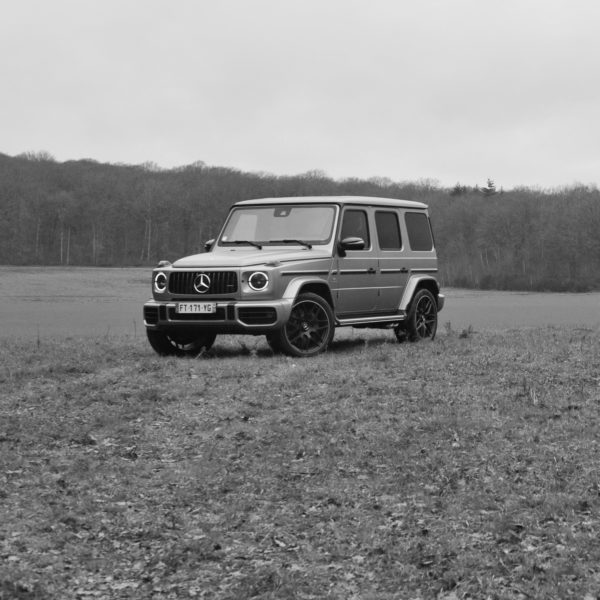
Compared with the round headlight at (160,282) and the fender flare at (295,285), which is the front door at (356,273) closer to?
the fender flare at (295,285)

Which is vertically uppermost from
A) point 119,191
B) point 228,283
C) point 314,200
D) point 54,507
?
point 119,191

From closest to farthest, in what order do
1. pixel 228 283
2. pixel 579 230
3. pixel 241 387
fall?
1. pixel 241 387
2. pixel 228 283
3. pixel 579 230

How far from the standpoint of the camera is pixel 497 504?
22.5 feet

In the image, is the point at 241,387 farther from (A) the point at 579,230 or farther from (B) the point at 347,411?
(A) the point at 579,230

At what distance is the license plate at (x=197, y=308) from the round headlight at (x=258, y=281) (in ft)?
1.77

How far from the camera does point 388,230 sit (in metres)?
16.0

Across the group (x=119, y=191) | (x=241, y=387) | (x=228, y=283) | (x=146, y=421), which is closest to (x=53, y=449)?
(x=146, y=421)

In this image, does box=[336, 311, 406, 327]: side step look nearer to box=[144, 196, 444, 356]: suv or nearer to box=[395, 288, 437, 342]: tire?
box=[144, 196, 444, 356]: suv

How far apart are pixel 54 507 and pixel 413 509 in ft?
7.94

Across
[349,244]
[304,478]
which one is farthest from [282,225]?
[304,478]

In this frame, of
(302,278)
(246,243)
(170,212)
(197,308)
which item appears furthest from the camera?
(170,212)

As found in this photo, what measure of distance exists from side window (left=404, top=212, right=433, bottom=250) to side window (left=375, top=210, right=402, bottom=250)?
0.33 metres

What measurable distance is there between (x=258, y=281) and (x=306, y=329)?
1.02 m

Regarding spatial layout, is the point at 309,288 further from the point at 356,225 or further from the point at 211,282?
the point at 356,225
